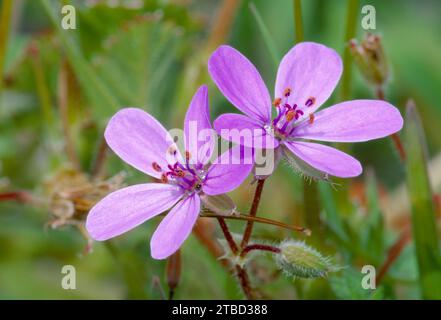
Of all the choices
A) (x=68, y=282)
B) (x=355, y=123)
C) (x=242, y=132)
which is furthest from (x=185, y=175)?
(x=68, y=282)

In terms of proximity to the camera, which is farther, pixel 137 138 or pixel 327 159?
pixel 137 138

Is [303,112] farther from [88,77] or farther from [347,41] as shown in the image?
[88,77]

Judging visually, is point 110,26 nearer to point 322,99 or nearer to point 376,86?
point 376,86

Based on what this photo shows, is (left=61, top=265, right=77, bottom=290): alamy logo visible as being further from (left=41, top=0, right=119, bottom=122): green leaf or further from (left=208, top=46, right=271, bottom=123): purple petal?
(left=208, top=46, right=271, bottom=123): purple petal

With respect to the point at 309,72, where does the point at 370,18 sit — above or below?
above

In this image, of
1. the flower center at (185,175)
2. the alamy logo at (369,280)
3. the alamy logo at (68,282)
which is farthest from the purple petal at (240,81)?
the alamy logo at (68,282)

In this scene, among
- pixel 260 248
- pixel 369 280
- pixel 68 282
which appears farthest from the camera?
pixel 68 282
